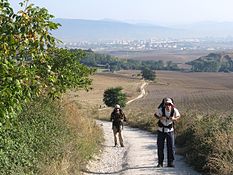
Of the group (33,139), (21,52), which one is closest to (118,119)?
(33,139)

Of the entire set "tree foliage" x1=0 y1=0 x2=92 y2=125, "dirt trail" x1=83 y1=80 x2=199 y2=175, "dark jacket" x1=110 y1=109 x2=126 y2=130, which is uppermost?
"tree foliage" x1=0 y1=0 x2=92 y2=125

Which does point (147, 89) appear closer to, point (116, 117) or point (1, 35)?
point (116, 117)

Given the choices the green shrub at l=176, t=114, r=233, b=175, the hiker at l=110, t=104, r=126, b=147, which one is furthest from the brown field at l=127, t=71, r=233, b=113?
the green shrub at l=176, t=114, r=233, b=175

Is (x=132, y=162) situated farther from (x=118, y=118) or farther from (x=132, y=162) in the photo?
(x=118, y=118)

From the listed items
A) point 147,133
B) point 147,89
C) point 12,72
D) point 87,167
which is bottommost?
point 147,89

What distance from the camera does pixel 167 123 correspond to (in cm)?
1120

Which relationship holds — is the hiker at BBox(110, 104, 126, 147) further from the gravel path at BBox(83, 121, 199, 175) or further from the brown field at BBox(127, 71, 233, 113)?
the brown field at BBox(127, 71, 233, 113)

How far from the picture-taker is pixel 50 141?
10.4m

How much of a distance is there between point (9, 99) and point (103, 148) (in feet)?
36.2

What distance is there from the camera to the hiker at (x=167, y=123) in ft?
36.1

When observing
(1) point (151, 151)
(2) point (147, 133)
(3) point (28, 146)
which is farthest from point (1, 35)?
(2) point (147, 133)

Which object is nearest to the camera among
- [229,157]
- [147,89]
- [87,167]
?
[229,157]

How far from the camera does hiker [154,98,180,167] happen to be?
1102 centimetres

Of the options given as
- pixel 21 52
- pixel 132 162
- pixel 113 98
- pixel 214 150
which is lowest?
pixel 113 98
